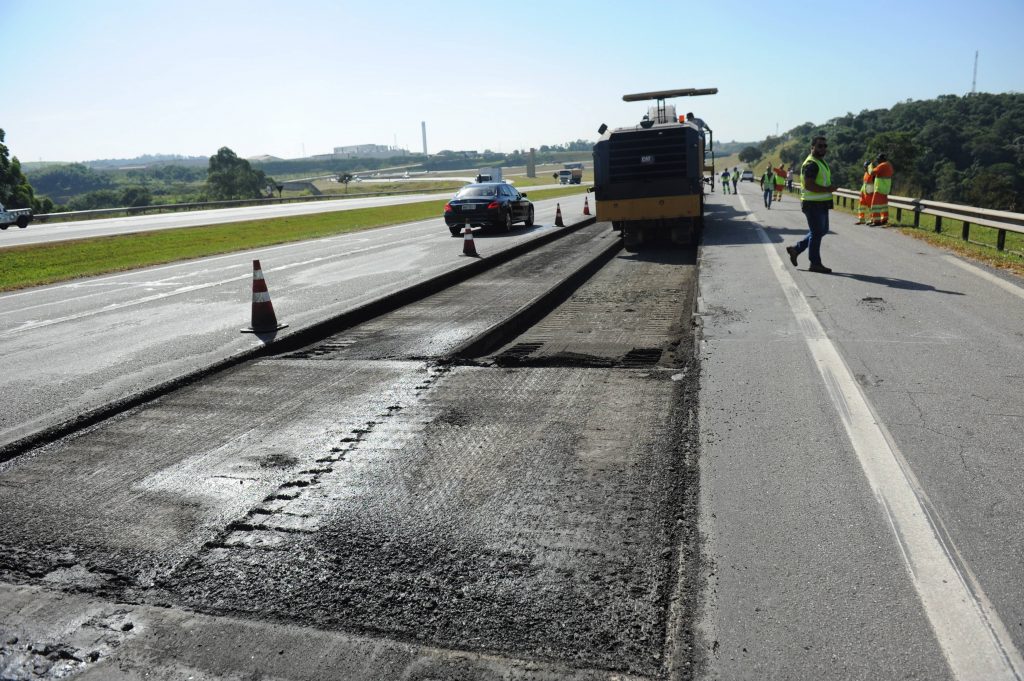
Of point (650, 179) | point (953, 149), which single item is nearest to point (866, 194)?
point (650, 179)

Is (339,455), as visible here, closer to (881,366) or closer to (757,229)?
(881,366)

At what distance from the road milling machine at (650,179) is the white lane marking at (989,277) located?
5868 millimetres

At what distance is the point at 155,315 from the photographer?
11.1m

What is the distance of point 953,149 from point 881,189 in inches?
3068

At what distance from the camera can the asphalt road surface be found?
2.85m

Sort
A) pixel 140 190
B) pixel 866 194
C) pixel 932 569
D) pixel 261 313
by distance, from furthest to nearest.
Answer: pixel 140 190, pixel 866 194, pixel 261 313, pixel 932 569

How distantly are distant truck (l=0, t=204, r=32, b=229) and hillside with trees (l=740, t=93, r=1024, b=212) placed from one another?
171 feet

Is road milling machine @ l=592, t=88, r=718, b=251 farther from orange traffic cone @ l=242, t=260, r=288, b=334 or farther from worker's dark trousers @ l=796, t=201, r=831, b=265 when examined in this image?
orange traffic cone @ l=242, t=260, r=288, b=334

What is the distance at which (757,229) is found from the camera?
21.4 metres

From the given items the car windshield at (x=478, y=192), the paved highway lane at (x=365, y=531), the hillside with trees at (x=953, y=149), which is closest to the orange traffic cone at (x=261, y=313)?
the paved highway lane at (x=365, y=531)

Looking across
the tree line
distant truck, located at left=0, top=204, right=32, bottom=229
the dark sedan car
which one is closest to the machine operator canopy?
the dark sedan car

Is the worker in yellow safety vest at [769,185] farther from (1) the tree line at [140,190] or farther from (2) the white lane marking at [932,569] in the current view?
(1) the tree line at [140,190]

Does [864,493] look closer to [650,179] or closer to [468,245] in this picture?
[468,245]

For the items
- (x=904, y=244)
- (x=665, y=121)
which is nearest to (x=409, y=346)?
(x=904, y=244)
